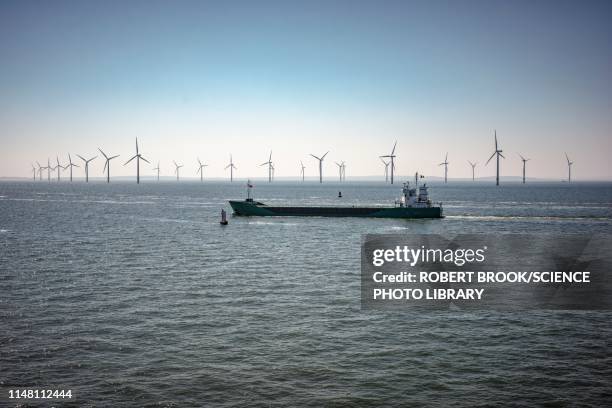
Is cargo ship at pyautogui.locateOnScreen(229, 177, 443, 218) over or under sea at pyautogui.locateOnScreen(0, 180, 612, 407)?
over

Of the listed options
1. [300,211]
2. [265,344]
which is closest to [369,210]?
[300,211]

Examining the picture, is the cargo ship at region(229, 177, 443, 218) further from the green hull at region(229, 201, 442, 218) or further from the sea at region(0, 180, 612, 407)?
the sea at region(0, 180, 612, 407)

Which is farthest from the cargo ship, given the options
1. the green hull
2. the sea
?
the sea

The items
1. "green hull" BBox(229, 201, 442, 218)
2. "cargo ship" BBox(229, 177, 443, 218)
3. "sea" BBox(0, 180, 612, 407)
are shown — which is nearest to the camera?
"sea" BBox(0, 180, 612, 407)

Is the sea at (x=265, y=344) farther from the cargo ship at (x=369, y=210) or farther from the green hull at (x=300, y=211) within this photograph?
the green hull at (x=300, y=211)

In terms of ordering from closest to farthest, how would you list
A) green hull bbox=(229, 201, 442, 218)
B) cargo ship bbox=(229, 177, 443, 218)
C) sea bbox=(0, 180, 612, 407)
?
sea bbox=(0, 180, 612, 407), cargo ship bbox=(229, 177, 443, 218), green hull bbox=(229, 201, 442, 218)

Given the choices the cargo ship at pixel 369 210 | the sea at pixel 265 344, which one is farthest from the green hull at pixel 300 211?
the sea at pixel 265 344

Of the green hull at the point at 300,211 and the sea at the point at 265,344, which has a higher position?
the green hull at the point at 300,211

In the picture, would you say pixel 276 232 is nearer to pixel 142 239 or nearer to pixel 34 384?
pixel 142 239
